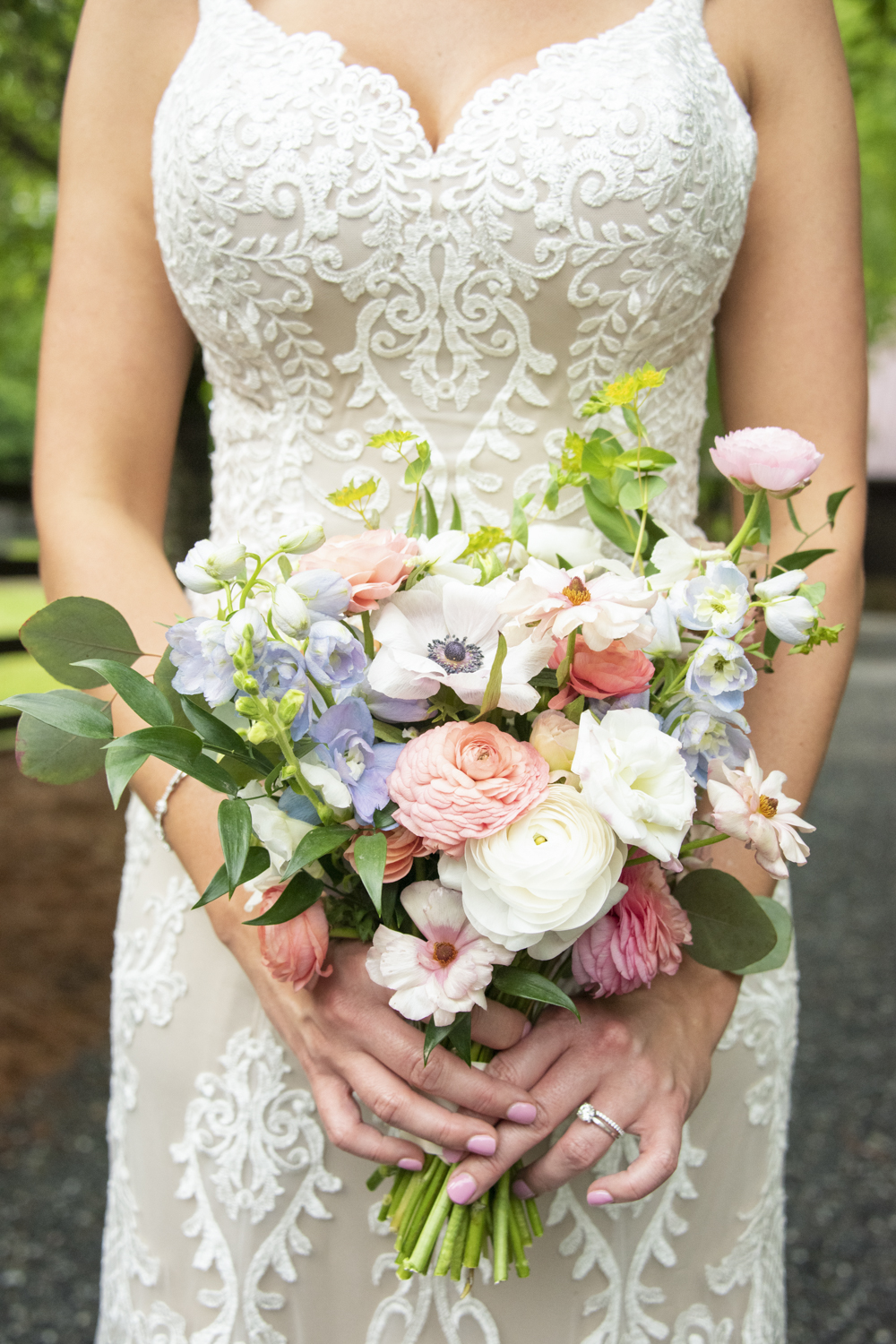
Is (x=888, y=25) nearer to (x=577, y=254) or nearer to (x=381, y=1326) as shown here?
(x=577, y=254)

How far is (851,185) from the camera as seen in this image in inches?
60.9

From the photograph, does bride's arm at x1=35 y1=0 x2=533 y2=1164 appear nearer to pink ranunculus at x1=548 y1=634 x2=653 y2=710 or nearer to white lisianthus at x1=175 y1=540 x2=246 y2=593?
white lisianthus at x1=175 y1=540 x2=246 y2=593

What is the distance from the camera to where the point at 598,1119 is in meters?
Result: 1.11

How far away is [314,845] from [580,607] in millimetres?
297

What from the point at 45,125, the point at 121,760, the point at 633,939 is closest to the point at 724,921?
the point at 633,939

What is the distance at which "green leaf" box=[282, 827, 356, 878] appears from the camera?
0.90 metres

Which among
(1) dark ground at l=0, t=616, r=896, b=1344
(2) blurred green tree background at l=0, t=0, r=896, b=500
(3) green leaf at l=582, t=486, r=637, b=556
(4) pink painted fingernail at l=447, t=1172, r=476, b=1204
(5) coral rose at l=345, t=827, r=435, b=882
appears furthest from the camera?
(2) blurred green tree background at l=0, t=0, r=896, b=500

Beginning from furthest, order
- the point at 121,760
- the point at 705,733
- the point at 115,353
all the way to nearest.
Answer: the point at 115,353 → the point at 705,733 → the point at 121,760

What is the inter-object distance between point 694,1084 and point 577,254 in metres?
1.04

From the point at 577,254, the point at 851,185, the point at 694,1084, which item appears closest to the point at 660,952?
the point at 694,1084

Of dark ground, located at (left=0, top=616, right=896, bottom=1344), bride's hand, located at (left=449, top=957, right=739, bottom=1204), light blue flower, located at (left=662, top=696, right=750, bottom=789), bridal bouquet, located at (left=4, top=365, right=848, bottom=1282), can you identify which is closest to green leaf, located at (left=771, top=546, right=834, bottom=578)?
bridal bouquet, located at (left=4, top=365, right=848, bottom=1282)

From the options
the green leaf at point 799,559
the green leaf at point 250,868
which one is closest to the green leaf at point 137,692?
the green leaf at point 250,868

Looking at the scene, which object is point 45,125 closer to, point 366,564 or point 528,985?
point 366,564

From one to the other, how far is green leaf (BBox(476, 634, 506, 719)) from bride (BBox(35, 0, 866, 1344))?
0.52m
